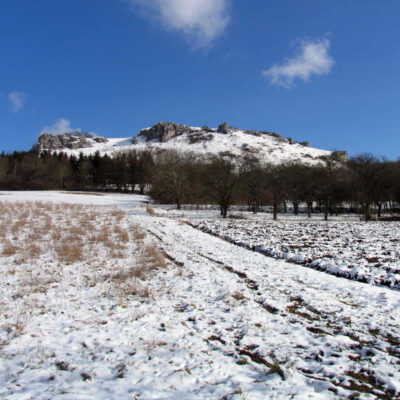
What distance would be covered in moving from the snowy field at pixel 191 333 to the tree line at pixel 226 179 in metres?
28.5

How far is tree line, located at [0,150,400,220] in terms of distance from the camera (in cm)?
3894

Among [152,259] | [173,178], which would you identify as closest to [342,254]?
[152,259]

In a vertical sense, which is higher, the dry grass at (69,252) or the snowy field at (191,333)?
the dry grass at (69,252)

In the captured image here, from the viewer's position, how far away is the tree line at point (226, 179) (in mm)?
38938

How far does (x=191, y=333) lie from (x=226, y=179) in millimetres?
31678

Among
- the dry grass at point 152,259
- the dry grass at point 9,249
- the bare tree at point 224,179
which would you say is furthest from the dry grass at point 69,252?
the bare tree at point 224,179

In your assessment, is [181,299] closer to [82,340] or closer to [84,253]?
[82,340]

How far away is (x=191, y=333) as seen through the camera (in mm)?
5199

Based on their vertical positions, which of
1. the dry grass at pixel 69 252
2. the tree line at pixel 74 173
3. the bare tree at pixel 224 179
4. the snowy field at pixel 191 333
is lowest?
the snowy field at pixel 191 333

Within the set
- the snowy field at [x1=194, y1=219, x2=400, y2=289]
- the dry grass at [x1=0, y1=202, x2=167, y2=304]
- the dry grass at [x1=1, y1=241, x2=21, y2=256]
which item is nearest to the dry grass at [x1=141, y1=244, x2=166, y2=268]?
the dry grass at [x1=0, y1=202, x2=167, y2=304]

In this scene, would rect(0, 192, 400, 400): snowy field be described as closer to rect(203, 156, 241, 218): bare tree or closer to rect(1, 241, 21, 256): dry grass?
rect(1, 241, 21, 256): dry grass

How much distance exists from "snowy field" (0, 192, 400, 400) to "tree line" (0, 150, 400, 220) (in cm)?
2850

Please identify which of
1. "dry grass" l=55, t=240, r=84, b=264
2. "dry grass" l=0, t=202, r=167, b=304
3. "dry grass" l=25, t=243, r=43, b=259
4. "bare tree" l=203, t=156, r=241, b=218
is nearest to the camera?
"dry grass" l=0, t=202, r=167, b=304

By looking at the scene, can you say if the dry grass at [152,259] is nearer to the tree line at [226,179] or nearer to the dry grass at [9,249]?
the dry grass at [9,249]
